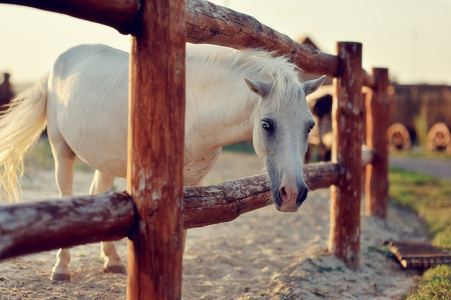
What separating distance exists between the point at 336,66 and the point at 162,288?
2816mm

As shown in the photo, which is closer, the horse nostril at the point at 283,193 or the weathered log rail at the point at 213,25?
the weathered log rail at the point at 213,25

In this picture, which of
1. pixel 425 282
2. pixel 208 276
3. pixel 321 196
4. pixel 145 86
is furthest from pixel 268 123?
pixel 321 196

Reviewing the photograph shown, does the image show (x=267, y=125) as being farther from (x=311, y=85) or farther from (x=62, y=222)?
(x=62, y=222)

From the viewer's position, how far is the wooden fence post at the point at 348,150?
4000 mm

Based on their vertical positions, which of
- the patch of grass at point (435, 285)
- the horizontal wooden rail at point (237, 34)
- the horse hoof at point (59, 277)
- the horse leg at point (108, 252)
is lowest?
the patch of grass at point (435, 285)

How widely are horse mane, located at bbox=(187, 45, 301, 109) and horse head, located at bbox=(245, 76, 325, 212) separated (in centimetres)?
1

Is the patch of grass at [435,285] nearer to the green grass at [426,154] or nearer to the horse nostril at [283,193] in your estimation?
the horse nostril at [283,193]

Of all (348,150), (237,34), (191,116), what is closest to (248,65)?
(237,34)

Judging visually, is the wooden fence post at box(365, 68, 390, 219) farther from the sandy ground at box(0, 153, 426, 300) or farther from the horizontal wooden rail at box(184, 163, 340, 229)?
the horizontal wooden rail at box(184, 163, 340, 229)

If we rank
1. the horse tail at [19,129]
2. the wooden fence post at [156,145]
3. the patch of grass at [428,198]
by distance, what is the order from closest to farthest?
the wooden fence post at [156,145]
the horse tail at [19,129]
the patch of grass at [428,198]

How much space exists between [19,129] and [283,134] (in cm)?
227

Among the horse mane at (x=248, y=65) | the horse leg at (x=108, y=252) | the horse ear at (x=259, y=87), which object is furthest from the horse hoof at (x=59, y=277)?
the horse ear at (x=259, y=87)

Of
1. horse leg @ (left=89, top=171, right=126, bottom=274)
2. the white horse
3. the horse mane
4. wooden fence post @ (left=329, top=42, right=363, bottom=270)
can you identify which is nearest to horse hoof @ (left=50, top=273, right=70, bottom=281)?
the white horse

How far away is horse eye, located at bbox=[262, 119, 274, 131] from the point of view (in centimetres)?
238
